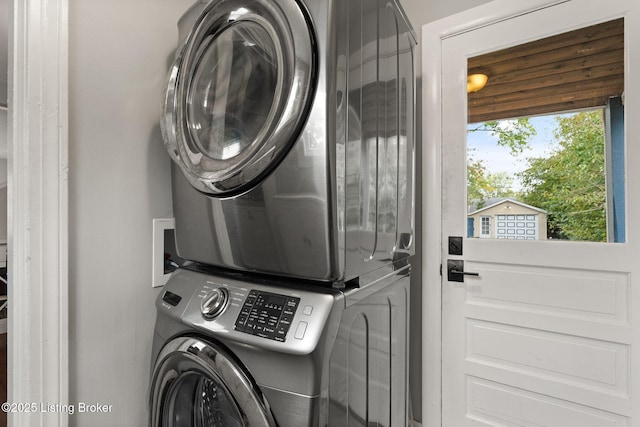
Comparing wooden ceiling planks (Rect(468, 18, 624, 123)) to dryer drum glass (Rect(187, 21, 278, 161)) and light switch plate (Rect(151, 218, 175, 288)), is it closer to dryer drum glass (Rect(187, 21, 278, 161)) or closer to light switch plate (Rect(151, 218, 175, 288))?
dryer drum glass (Rect(187, 21, 278, 161))

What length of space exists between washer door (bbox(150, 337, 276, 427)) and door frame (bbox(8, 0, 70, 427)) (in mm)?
289

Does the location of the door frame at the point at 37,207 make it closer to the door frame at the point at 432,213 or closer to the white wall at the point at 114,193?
the white wall at the point at 114,193

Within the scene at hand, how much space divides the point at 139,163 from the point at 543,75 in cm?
162

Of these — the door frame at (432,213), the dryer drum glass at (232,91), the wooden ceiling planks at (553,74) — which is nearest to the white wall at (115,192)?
the dryer drum glass at (232,91)

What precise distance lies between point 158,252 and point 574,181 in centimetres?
161

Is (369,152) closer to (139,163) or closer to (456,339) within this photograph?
(139,163)

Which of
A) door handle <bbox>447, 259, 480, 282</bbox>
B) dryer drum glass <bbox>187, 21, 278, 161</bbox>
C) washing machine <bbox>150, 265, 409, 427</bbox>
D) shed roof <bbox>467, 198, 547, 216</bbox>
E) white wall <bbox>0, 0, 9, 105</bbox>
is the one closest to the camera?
washing machine <bbox>150, 265, 409, 427</bbox>

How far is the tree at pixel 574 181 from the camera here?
1296 mm

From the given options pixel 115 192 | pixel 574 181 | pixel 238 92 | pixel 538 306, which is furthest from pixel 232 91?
pixel 538 306

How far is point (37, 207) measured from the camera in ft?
3.17

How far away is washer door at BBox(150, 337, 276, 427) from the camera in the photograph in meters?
0.79

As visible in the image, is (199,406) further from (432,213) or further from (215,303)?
(432,213)

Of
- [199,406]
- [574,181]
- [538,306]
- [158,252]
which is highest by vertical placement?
[574,181]

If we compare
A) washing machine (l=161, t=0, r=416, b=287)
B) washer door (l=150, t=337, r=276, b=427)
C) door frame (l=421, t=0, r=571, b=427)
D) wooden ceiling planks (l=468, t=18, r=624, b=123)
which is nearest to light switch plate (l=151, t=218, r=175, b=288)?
washing machine (l=161, t=0, r=416, b=287)
